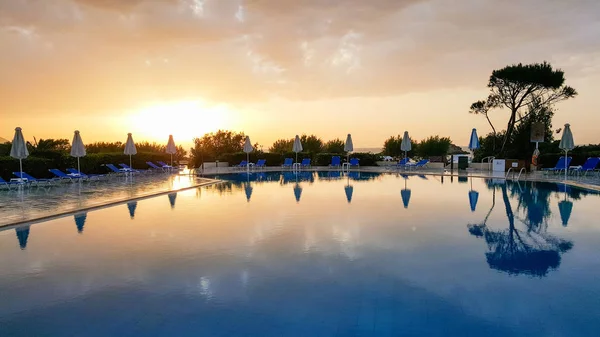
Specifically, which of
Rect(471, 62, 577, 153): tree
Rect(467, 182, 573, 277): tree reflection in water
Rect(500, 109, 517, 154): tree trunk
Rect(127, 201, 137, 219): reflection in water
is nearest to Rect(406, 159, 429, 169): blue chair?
Rect(471, 62, 577, 153): tree

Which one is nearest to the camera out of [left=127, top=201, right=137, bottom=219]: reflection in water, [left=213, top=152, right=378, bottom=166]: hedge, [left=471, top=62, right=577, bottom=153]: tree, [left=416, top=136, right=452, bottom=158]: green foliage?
[left=127, top=201, right=137, bottom=219]: reflection in water

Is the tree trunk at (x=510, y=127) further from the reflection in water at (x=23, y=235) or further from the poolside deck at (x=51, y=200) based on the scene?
the reflection in water at (x=23, y=235)

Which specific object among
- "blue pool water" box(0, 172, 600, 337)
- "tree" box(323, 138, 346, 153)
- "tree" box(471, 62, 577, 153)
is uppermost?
"tree" box(471, 62, 577, 153)

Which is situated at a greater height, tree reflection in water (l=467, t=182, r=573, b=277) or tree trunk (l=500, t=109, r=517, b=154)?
tree trunk (l=500, t=109, r=517, b=154)

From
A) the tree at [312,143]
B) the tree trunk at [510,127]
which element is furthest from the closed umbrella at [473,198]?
the tree at [312,143]

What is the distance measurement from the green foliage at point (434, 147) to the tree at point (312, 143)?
802cm

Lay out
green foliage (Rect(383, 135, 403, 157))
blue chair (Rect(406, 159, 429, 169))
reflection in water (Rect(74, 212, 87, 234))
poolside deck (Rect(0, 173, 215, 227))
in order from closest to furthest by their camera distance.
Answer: reflection in water (Rect(74, 212, 87, 234))
poolside deck (Rect(0, 173, 215, 227))
blue chair (Rect(406, 159, 429, 169))
green foliage (Rect(383, 135, 403, 157))

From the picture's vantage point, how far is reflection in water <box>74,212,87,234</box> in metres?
5.99

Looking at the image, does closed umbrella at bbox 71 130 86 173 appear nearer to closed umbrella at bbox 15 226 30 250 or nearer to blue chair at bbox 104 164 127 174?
blue chair at bbox 104 164 127 174

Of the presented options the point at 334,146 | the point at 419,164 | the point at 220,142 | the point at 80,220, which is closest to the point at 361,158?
the point at 419,164

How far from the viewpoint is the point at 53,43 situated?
1230cm

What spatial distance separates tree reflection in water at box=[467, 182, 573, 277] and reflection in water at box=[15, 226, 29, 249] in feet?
20.2

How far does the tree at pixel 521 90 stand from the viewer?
20.8 m

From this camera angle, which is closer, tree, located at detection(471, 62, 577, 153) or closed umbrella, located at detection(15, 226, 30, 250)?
closed umbrella, located at detection(15, 226, 30, 250)
